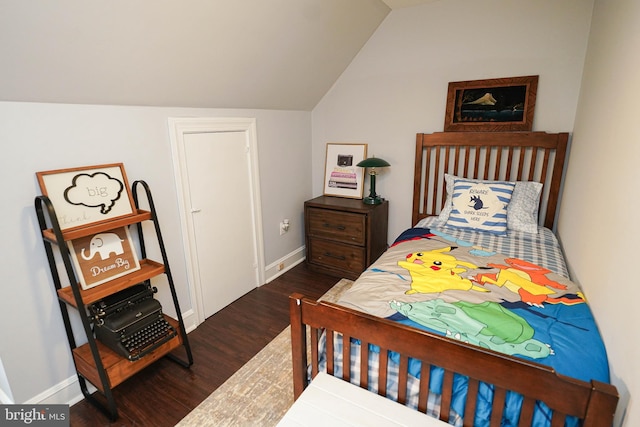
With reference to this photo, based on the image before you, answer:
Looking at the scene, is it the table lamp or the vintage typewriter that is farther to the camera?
the table lamp

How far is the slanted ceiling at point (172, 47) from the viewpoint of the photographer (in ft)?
4.59

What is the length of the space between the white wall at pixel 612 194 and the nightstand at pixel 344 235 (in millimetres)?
1506

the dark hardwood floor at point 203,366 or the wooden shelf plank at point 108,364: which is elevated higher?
the wooden shelf plank at point 108,364

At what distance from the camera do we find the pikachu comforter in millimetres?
1236

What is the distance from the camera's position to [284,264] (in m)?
3.54

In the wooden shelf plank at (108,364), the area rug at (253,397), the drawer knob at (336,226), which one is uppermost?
the drawer knob at (336,226)

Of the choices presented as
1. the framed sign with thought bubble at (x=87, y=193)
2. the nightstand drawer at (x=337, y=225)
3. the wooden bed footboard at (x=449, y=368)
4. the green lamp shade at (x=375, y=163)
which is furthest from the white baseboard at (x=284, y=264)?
the wooden bed footboard at (x=449, y=368)

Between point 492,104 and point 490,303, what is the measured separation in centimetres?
197

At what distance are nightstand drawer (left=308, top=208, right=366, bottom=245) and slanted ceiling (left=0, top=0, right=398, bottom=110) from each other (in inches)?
45.5

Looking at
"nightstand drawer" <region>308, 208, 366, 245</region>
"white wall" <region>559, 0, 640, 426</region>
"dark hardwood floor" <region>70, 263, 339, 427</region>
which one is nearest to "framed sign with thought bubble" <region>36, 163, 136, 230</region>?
"dark hardwood floor" <region>70, 263, 339, 427</region>

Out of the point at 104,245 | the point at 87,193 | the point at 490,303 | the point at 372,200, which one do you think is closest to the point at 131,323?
the point at 104,245

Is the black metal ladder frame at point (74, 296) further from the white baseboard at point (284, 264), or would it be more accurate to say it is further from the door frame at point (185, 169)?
the white baseboard at point (284, 264)

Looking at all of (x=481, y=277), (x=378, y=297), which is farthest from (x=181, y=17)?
(x=481, y=277)

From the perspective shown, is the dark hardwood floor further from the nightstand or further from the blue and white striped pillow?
the blue and white striped pillow
